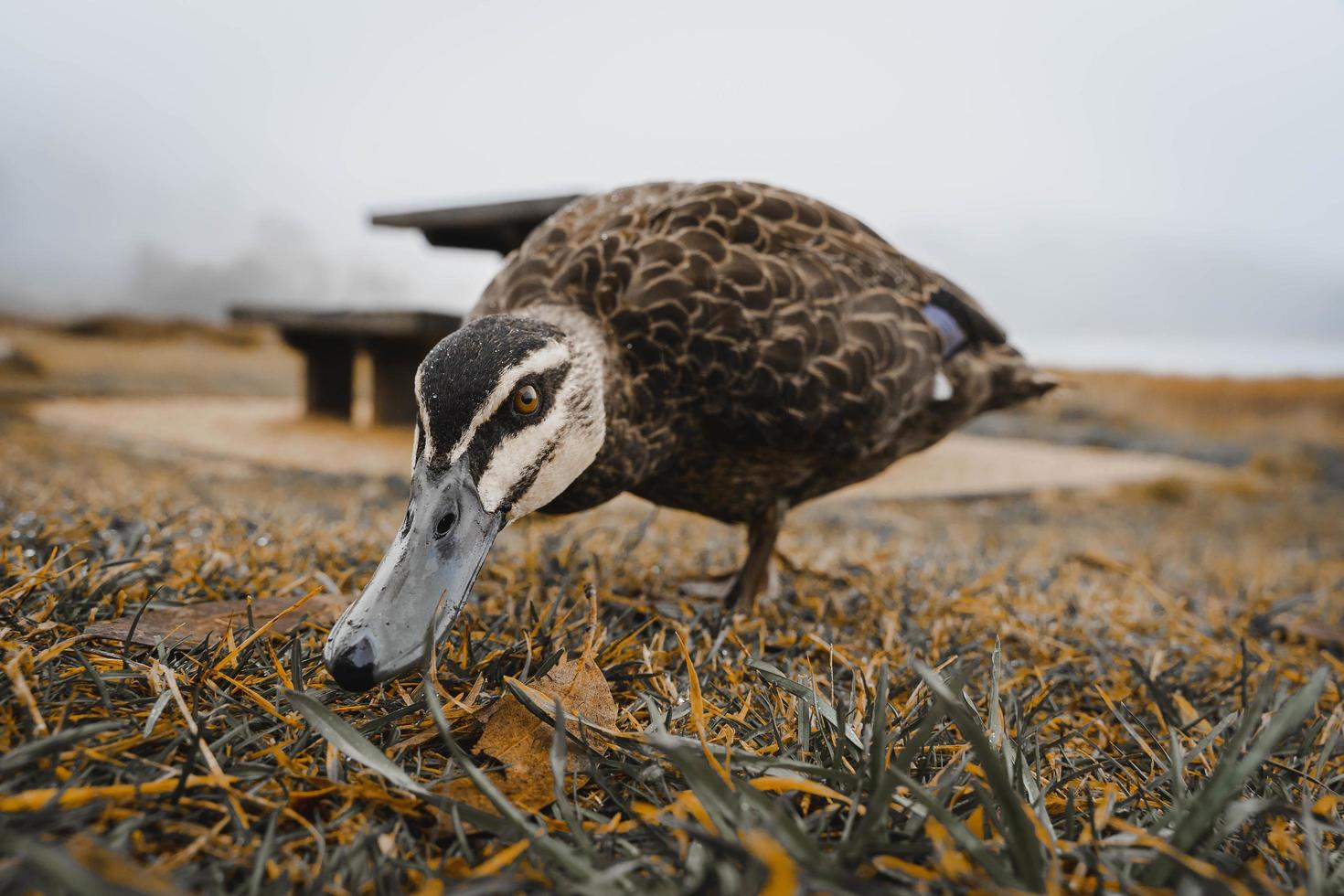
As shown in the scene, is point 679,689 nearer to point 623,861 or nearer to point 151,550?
point 623,861

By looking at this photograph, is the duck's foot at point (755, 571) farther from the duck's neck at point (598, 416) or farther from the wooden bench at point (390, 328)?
the wooden bench at point (390, 328)

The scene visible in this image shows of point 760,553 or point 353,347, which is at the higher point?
point 760,553

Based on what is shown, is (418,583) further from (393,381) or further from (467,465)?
(393,381)

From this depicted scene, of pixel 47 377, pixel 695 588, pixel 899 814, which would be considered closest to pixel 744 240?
pixel 695 588

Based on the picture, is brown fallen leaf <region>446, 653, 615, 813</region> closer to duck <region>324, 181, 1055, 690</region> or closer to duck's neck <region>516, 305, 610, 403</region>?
duck <region>324, 181, 1055, 690</region>

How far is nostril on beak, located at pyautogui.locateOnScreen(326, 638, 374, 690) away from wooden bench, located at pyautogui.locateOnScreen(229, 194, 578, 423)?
613cm

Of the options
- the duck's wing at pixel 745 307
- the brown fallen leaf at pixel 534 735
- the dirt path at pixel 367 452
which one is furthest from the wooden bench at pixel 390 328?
the brown fallen leaf at pixel 534 735

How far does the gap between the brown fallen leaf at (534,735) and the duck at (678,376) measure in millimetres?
175

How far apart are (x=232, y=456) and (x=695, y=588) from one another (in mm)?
5978

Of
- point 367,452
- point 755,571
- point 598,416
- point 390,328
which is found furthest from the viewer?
point 390,328

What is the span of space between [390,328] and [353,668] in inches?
283

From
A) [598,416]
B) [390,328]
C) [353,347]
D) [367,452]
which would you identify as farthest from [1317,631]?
[353,347]

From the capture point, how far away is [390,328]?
7727 mm

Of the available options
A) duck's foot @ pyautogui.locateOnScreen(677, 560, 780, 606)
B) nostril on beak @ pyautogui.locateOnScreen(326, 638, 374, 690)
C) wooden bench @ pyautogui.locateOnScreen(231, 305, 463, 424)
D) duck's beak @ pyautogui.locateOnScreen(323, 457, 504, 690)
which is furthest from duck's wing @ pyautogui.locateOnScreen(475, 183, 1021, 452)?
wooden bench @ pyautogui.locateOnScreen(231, 305, 463, 424)
